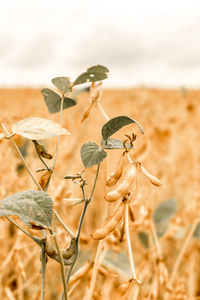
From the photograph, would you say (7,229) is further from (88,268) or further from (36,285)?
(88,268)

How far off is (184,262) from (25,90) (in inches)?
242

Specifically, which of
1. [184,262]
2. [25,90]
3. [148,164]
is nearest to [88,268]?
[184,262]

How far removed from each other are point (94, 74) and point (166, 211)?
0.38 m

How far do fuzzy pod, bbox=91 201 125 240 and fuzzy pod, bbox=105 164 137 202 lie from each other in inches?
0.4

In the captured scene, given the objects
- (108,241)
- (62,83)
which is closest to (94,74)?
(62,83)

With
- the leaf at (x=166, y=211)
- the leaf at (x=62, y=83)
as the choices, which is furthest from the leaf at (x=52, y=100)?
the leaf at (x=166, y=211)

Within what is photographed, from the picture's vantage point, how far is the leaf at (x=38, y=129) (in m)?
0.15

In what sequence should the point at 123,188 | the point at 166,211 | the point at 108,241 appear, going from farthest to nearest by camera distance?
the point at 166,211, the point at 108,241, the point at 123,188

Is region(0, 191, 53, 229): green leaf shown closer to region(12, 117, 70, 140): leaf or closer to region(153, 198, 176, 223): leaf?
region(12, 117, 70, 140): leaf

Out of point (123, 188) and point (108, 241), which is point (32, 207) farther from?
point (108, 241)

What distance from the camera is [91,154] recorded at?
168 mm

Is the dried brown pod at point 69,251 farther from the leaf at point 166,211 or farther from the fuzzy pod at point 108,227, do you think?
the leaf at point 166,211

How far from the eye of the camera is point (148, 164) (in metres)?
1.25

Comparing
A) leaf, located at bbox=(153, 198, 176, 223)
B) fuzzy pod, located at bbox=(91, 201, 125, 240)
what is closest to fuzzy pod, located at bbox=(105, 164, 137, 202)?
→ fuzzy pod, located at bbox=(91, 201, 125, 240)
